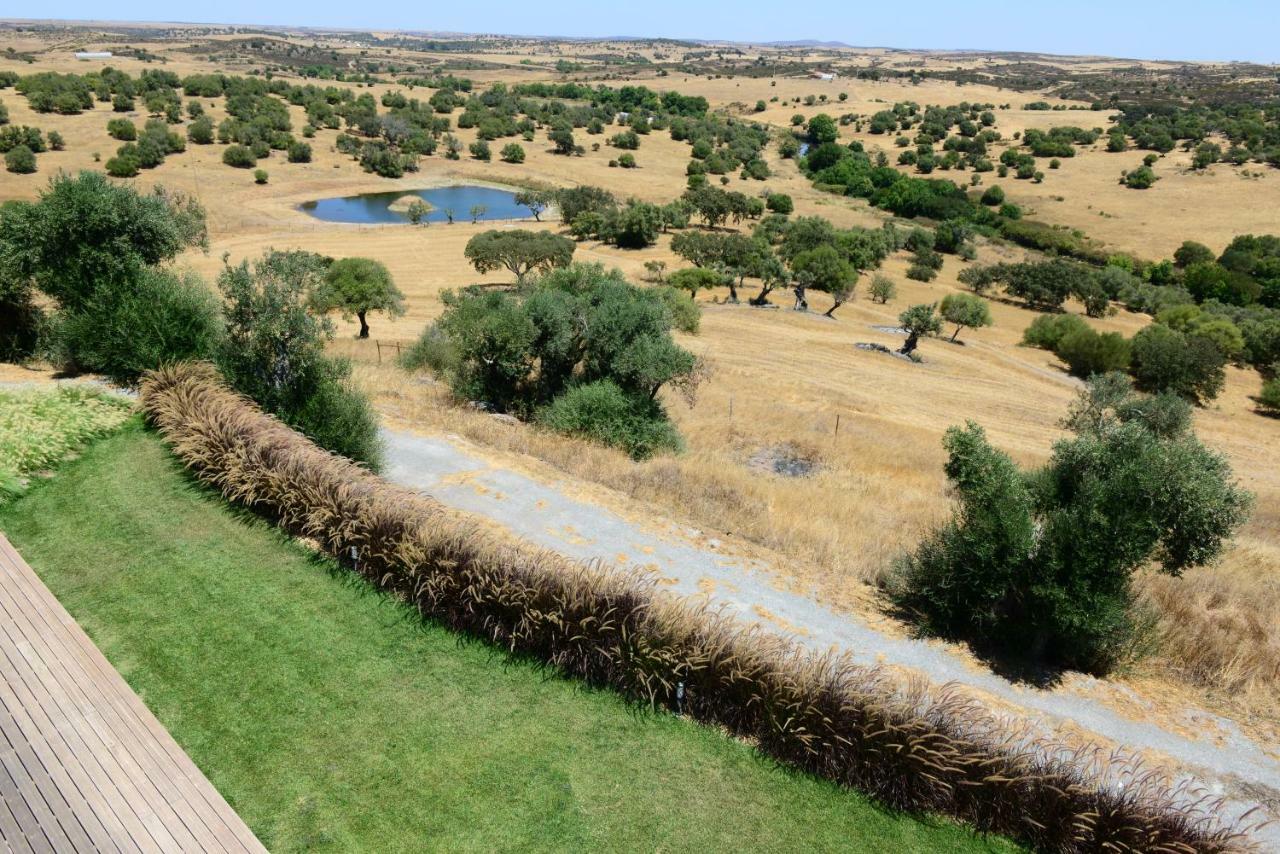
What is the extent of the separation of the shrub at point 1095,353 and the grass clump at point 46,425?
140 ft

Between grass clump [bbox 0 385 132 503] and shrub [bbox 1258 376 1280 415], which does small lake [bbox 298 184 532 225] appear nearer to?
shrub [bbox 1258 376 1280 415]

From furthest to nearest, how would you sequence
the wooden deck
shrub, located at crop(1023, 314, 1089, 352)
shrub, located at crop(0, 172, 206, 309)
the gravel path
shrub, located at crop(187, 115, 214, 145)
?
shrub, located at crop(187, 115, 214, 145), shrub, located at crop(1023, 314, 1089, 352), shrub, located at crop(0, 172, 206, 309), the gravel path, the wooden deck

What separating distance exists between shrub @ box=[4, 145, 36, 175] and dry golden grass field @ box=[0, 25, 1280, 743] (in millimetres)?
1287

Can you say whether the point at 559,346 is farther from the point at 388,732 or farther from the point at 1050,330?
the point at 1050,330

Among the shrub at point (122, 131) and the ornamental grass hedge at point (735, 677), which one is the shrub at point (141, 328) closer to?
the ornamental grass hedge at point (735, 677)

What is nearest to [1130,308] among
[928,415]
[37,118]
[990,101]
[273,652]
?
[928,415]

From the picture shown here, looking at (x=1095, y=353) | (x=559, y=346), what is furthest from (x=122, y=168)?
(x=1095, y=353)

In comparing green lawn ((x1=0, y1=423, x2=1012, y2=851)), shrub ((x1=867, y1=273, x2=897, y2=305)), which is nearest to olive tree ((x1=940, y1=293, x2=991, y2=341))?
shrub ((x1=867, y1=273, x2=897, y2=305))

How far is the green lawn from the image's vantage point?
749 centimetres

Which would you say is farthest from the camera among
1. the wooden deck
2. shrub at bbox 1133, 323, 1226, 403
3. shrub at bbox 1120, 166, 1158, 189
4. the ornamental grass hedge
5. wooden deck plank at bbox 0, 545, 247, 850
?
shrub at bbox 1120, 166, 1158, 189

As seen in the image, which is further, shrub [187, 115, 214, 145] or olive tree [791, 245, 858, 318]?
shrub [187, 115, 214, 145]

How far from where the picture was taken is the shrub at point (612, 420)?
19.4m

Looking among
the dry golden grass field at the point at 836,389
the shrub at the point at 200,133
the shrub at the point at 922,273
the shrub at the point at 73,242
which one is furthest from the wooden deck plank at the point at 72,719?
the shrub at the point at 200,133

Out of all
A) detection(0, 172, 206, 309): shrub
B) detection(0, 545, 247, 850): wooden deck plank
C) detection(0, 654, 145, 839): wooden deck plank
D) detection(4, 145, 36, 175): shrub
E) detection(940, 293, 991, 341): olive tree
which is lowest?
detection(940, 293, 991, 341): olive tree
